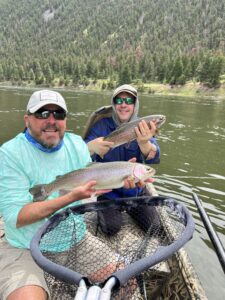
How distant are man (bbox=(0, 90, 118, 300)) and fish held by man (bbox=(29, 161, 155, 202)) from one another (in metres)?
0.15

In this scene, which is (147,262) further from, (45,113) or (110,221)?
(110,221)

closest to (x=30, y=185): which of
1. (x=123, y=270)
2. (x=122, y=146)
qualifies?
(x=123, y=270)

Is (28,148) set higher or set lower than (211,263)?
higher

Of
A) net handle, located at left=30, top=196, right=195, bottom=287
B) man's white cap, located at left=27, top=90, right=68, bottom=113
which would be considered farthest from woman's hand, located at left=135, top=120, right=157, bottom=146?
net handle, located at left=30, top=196, right=195, bottom=287

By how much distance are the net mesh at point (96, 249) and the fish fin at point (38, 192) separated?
1.28 ft

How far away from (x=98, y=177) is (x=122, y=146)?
9.32 ft

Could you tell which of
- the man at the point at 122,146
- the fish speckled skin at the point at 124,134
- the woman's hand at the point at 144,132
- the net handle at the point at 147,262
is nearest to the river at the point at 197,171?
the man at the point at 122,146

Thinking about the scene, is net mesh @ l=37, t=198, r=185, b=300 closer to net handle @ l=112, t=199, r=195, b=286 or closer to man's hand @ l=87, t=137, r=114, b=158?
net handle @ l=112, t=199, r=195, b=286

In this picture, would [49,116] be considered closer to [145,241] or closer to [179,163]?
[145,241]

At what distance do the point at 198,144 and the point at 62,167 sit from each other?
22945 mm

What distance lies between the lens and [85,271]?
5035mm

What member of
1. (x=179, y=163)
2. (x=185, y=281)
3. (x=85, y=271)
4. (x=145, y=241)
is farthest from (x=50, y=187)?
(x=179, y=163)

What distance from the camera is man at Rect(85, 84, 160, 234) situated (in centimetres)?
695

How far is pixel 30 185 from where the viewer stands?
4.90 meters
